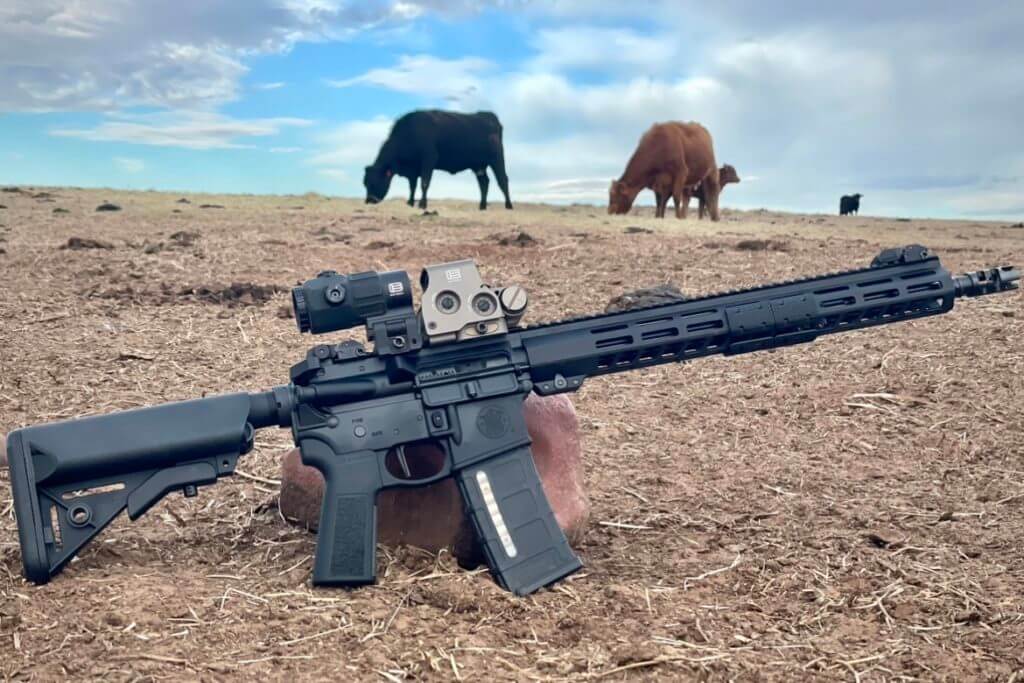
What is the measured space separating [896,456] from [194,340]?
6717 mm

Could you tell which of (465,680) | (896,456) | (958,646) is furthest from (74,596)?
(896,456)

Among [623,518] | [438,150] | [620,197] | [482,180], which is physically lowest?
[623,518]

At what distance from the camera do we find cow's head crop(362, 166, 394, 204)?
2767 centimetres

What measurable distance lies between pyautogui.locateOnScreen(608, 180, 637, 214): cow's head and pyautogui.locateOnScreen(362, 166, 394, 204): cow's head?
6.52 meters

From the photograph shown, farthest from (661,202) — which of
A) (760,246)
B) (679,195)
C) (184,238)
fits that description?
(184,238)

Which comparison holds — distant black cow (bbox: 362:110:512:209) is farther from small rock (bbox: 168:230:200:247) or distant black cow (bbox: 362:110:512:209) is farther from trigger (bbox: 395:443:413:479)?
trigger (bbox: 395:443:413:479)

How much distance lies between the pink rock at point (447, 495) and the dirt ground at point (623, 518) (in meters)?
0.14

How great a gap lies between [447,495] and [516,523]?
0.47 meters

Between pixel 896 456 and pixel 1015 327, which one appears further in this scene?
pixel 1015 327

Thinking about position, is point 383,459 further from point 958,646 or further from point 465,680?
point 958,646

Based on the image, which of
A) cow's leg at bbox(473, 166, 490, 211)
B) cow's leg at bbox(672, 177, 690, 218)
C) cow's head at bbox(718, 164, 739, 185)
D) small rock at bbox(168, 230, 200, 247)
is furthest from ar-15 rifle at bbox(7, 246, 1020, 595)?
cow's head at bbox(718, 164, 739, 185)

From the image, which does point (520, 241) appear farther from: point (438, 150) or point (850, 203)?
point (850, 203)

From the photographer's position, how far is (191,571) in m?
5.05

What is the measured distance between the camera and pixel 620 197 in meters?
29.0
